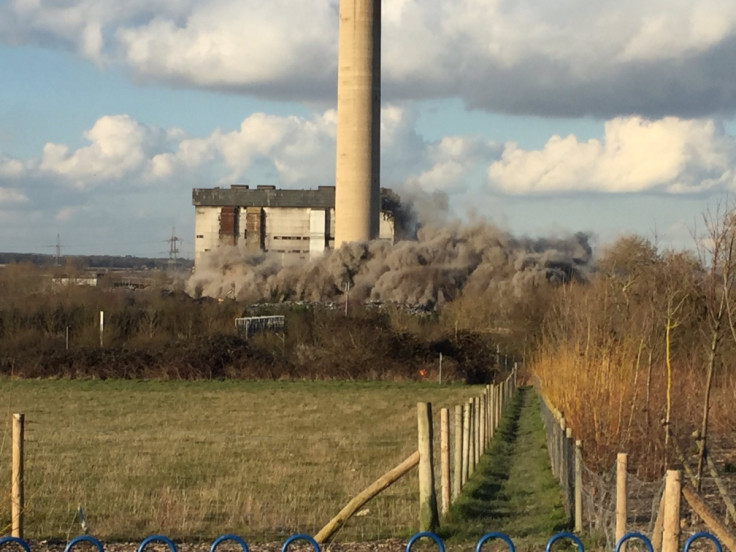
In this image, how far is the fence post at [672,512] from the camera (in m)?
7.09

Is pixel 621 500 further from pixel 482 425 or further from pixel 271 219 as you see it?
pixel 271 219

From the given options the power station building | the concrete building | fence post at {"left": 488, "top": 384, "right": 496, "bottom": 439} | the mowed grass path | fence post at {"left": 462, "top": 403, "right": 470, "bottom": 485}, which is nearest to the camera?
the mowed grass path

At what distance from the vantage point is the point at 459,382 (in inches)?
1810

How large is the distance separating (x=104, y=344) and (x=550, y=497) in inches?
1514

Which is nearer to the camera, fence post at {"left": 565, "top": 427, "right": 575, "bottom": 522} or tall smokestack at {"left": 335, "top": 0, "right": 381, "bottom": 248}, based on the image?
fence post at {"left": 565, "top": 427, "right": 575, "bottom": 522}

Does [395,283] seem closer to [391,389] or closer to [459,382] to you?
[459,382]

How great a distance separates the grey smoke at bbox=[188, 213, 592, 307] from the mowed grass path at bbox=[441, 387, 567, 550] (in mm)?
47382

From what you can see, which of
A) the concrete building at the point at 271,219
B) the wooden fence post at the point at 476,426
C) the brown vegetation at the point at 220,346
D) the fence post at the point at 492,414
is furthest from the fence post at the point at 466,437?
the concrete building at the point at 271,219

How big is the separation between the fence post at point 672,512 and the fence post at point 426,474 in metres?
4.12

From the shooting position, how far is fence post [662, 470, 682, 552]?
709cm

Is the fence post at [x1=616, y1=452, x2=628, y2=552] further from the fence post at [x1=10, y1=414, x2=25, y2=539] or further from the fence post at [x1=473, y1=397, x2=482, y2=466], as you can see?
the fence post at [x1=473, y1=397, x2=482, y2=466]

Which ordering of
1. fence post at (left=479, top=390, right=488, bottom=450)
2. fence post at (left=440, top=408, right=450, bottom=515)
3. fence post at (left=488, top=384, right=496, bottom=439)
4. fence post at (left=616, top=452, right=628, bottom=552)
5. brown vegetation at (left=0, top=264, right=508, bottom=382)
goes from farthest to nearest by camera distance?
brown vegetation at (left=0, top=264, right=508, bottom=382), fence post at (left=488, top=384, right=496, bottom=439), fence post at (left=479, top=390, right=488, bottom=450), fence post at (left=440, top=408, right=450, bottom=515), fence post at (left=616, top=452, right=628, bottom=552)

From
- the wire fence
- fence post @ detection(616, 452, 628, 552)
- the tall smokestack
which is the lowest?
the wire fence

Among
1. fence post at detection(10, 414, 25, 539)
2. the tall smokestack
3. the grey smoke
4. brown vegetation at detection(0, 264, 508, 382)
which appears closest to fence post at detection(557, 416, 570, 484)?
fence post at detection(10, 414, 25, 539)
